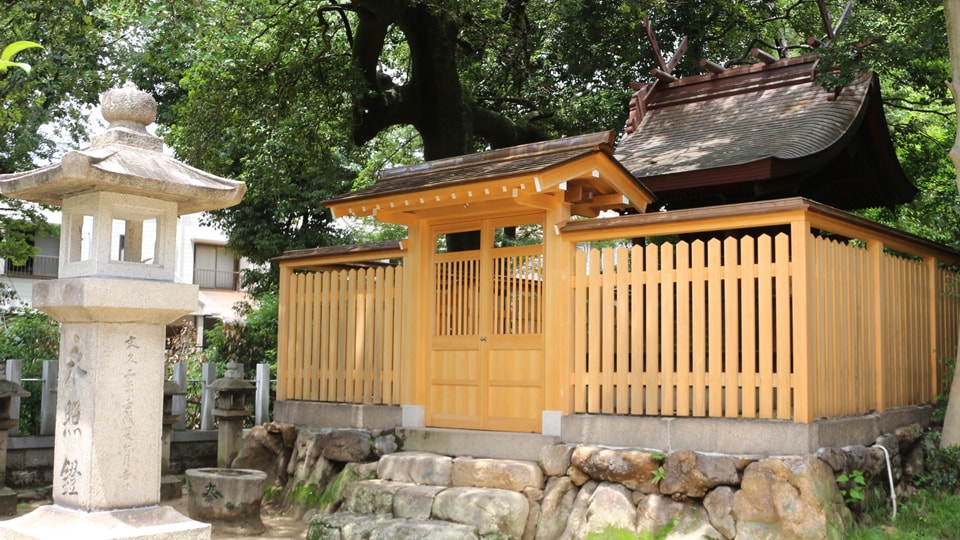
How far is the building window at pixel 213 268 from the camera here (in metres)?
32.1

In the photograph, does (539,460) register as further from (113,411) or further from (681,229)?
(113,411)

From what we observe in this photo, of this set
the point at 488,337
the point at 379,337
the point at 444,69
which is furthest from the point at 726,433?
the point at 444,69

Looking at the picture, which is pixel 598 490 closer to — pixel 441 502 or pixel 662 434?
pixel 662 434

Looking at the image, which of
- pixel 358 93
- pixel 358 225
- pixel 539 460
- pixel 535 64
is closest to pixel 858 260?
pixel 539 460

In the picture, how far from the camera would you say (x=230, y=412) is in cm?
1263

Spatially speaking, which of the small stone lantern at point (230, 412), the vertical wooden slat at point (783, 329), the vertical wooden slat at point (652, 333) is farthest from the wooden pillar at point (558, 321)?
the small stone lantern at point (230, 412)

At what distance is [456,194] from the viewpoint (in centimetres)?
955

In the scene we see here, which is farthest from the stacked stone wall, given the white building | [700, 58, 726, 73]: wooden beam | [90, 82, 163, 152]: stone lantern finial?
the white building

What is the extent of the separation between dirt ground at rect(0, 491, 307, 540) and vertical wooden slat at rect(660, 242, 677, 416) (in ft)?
14.0

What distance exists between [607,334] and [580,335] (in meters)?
0.35

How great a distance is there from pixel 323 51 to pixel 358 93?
0.93 meters

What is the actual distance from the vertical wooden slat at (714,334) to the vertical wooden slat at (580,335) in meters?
1.27

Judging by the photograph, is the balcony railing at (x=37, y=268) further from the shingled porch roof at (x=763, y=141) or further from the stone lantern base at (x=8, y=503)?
the shingled porch roof at (x=763, y=141)

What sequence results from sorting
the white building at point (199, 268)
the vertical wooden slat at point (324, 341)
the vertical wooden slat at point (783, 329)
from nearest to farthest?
the vertical wooden slat at point (783, 329), the vertical wooden slat at point (324, 341), the white building at point (199, 268)
